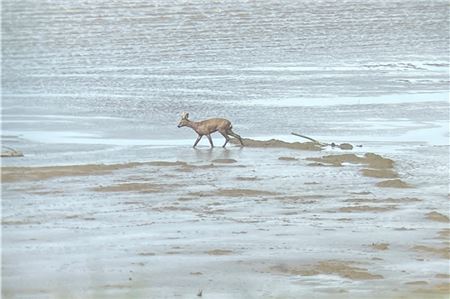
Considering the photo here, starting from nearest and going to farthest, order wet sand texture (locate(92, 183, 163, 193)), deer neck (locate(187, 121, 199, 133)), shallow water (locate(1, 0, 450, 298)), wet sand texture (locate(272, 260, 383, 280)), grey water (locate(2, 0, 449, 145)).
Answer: wet sand texture (locate(272, 260, 383, 280)) < shallow water (locate(1, 0, 450, 298)) < wet sand texture (locate(92, 183, 163, 193)) < deer neck (locate(187, 121, 199, 133)) < grey water (locate(2, 0, 449, 145))

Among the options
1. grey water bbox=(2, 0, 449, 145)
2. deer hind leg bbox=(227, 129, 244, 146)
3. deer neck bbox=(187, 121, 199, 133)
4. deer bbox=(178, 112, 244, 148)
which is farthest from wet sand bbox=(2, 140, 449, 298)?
grey water bbox=(2, 0, 449, 145)

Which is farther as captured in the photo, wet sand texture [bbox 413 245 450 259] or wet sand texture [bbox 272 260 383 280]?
wet sand texture [bbox 413 245 450 259]

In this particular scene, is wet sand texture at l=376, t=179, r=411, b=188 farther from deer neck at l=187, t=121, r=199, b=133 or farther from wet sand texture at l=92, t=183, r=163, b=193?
deer neck at l=187, t=121, r=199, b=133

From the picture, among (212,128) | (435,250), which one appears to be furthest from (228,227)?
(212,128)

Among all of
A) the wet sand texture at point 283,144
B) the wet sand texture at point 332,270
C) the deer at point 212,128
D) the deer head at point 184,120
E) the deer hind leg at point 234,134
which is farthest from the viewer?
the deer head at point 184,120

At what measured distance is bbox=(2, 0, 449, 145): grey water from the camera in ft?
65.7

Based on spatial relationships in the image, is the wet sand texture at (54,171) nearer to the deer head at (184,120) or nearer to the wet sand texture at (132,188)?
the wet sand texture at (132,188)

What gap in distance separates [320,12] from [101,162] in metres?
16.9

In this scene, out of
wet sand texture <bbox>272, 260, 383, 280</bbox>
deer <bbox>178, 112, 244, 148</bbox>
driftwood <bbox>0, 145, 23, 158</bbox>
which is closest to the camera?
wet sand texture <bbox>272, 260, 383, 280</bbox>

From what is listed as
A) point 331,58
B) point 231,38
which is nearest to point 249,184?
point 331,58

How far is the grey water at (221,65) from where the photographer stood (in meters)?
20.0

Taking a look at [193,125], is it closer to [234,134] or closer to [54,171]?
[234,134]

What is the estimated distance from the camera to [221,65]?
1005 inches

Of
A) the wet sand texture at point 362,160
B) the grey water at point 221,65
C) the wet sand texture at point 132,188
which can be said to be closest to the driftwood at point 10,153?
the grey water at point 221,65
